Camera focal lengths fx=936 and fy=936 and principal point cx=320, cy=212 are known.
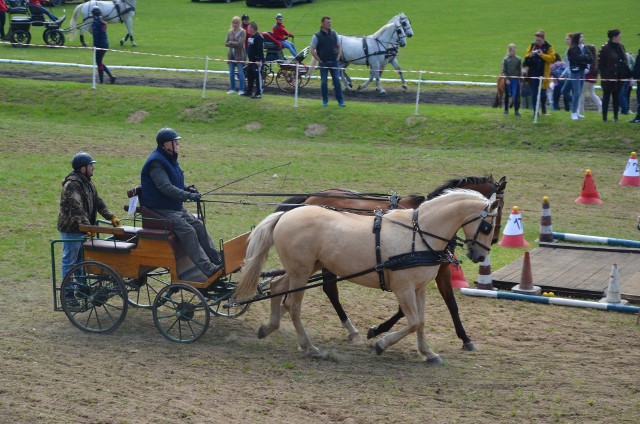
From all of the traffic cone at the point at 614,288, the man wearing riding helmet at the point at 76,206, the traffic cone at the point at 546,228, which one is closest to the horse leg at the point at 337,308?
the man wearing riding helmet at the point at 76,206

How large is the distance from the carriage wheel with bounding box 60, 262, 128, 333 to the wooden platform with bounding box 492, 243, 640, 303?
4787 millimetres

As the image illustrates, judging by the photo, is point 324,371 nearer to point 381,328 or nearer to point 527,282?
point 381,328

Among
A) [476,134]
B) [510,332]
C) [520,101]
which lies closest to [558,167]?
[476,134]

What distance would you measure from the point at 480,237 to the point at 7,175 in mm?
10451

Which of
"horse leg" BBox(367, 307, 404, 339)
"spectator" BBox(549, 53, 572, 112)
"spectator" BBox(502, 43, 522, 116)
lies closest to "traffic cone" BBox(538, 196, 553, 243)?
"horse leg" BBox(367, 307, 404, 339)

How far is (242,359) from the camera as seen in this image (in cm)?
925

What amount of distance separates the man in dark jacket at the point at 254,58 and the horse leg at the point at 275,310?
13.2 meters

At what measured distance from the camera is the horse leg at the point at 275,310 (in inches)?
381

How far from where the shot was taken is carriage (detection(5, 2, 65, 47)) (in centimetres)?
3061

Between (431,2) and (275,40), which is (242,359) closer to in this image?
(275,40)

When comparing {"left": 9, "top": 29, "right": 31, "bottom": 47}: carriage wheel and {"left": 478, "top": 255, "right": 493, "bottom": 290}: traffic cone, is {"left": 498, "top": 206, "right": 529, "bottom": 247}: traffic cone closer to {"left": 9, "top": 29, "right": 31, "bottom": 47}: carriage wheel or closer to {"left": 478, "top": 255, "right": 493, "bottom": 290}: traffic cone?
{"left": 478, "top": 255, "right": 493, "bottom": 290}: traffic cone

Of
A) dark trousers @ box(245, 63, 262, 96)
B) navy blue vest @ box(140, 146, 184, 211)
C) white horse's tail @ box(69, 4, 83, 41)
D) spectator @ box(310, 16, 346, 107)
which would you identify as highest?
white horse's tail @ box(69, 4, 83, 41)

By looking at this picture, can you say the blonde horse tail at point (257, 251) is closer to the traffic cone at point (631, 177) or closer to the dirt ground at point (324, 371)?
the dirt ground at point (324, 371)

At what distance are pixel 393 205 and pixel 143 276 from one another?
2.85 meters
